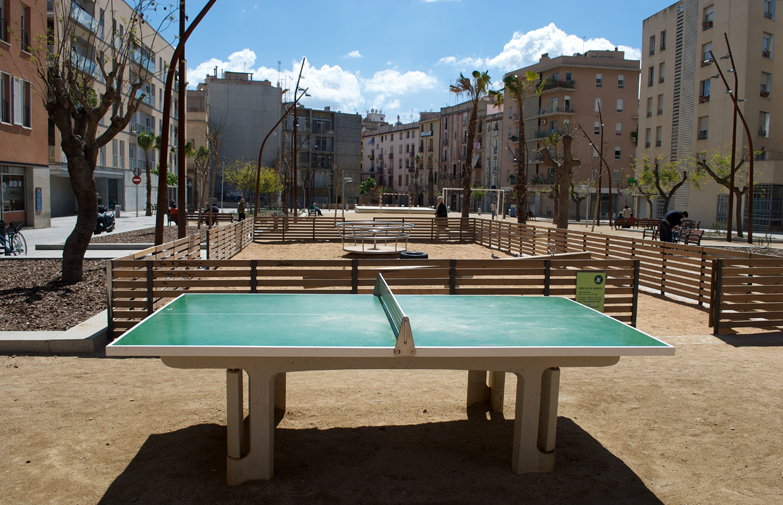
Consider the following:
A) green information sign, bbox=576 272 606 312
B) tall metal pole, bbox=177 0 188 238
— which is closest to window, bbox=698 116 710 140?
tall metal pole, bbox=177 0 188 238

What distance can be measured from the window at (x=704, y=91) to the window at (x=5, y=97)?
137 ft

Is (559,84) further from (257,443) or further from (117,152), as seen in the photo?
(257,443)

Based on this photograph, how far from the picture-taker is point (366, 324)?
4430mm

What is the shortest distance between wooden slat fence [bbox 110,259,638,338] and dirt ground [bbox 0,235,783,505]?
3.20 ft

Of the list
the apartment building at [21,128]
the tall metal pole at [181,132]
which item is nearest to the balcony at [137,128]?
the apartment building at [21,128]

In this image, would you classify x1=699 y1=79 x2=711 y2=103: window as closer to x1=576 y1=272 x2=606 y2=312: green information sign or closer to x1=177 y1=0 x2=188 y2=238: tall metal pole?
x1=177 y1=0 x2=188 y2=238: tall metal pole

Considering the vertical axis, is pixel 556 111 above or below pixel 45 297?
above

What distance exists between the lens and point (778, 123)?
41875mm

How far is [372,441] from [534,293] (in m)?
4.56

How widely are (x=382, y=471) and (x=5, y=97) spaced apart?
Answer: 919 inches

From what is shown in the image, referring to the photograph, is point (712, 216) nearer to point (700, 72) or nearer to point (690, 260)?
point (700, 72)

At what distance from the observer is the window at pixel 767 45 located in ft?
134

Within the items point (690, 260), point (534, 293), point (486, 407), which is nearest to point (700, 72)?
point (690, 260)

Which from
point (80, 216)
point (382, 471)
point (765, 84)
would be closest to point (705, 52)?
point (765, 84)
